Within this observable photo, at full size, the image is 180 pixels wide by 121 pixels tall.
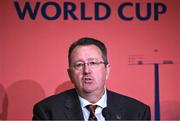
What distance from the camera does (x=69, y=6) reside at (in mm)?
2699

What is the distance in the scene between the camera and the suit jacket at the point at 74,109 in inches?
76.4

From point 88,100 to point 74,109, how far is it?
12 centimetres

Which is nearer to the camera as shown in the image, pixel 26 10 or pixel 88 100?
pixel 88 100

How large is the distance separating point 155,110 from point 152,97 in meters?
0.12

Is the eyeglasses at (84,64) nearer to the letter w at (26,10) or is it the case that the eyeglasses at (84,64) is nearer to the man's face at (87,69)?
the man's face at (87,69)

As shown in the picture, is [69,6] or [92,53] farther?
[69,6]

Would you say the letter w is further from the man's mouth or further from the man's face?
the man's mouth

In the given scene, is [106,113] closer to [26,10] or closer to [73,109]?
[73,109]

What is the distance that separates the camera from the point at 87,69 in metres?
1.93

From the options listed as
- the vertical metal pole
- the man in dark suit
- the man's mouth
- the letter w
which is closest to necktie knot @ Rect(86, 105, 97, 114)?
the man in dark suit

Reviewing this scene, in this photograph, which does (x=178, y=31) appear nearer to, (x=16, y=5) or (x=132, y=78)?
(x=132, y=78)

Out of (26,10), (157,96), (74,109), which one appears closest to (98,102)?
(74,109)

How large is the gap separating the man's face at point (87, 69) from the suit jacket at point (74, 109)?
0.12 metres

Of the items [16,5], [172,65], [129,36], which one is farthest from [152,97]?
[16,5]
